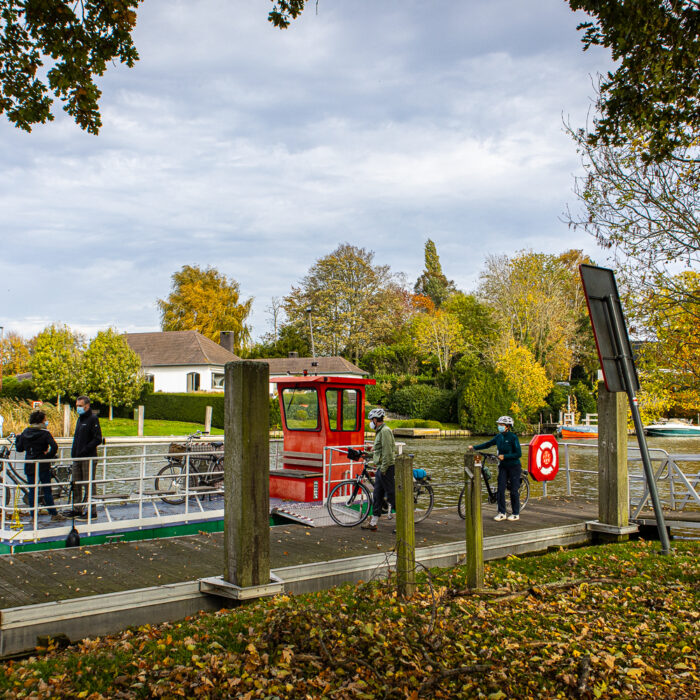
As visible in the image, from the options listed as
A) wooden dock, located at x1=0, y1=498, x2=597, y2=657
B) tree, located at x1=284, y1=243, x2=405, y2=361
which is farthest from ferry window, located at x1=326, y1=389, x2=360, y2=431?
tree, located at x1=284, y1=243, x2=405, y2=361

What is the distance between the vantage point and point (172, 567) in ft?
23.3

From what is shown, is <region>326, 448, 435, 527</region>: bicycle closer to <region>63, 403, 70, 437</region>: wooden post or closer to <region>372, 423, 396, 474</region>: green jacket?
<region>372, 423, 396, 474</region>: green jacket

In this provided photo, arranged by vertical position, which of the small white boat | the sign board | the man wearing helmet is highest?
the sign board

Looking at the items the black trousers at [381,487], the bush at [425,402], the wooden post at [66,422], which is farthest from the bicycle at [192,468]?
the bush at [425,402]

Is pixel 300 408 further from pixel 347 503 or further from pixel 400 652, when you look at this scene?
pixel 400 652

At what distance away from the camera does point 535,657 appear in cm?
456

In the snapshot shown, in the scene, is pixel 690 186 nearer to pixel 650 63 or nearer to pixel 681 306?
pixel 681 306

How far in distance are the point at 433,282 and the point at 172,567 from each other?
251 feet

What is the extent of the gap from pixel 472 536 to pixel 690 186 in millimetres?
8362

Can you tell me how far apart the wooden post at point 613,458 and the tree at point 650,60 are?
378cm

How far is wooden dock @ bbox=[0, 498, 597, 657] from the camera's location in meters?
5.61

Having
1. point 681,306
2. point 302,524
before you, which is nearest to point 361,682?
point 302,524

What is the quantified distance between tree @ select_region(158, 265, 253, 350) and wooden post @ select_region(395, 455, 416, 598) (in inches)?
2420

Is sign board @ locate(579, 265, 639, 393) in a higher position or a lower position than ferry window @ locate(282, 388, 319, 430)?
higher
